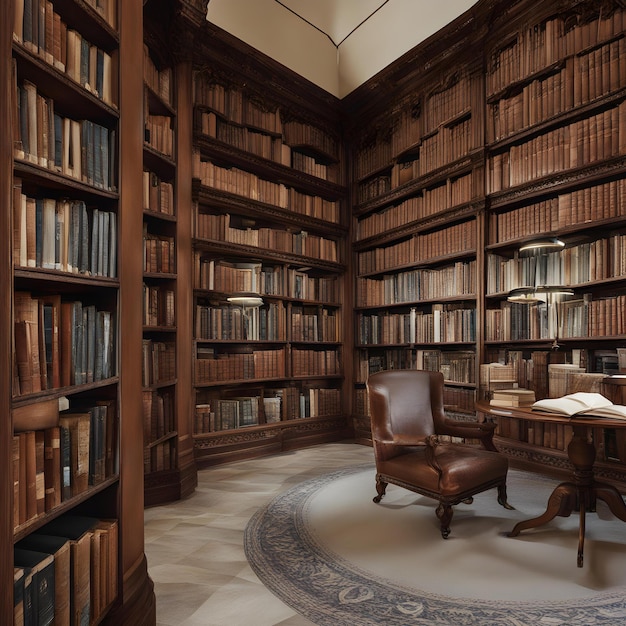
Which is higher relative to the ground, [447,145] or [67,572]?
[447,145]

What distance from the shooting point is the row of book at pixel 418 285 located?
4176 mm

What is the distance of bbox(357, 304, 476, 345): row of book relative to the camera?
4164mm

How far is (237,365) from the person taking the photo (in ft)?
14.0

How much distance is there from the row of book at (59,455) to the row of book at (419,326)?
3.29 metres

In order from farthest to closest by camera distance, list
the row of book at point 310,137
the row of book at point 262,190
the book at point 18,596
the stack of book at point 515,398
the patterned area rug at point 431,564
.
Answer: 1. the row of book at point 310,137
2. the row of book at point 262,190
3. the stack of book at point 515,398
4. the patterned area rug at point 431,564
5. the book at point 18,596

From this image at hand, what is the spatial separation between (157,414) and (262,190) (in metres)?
2.48

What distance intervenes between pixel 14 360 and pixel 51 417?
333mm

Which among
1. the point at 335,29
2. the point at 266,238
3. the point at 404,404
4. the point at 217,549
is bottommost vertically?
the point at 217,549

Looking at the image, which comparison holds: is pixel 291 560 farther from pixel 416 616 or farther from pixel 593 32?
pixel 593 32

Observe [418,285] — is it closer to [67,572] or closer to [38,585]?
[67,572]

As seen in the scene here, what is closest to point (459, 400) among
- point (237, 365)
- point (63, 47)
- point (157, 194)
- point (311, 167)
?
point (237, 365)

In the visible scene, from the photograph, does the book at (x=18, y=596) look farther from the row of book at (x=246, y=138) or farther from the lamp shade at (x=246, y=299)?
the row of book at (x=246, y=138)

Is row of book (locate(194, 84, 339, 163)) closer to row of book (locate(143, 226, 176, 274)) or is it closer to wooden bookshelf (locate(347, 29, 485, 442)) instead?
wooden bookshelf (locate(347, 29, 485, 442))

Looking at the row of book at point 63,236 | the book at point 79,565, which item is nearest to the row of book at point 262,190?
the row of book at point 63,236
